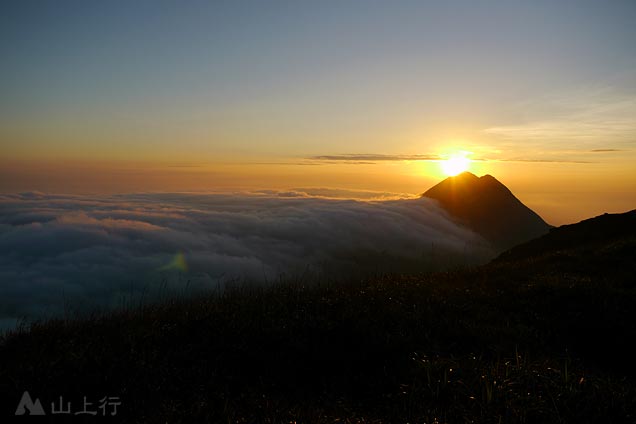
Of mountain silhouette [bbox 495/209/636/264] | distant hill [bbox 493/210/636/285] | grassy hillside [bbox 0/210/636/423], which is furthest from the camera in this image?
mountain silhouette [bbox 495/209/636/264]

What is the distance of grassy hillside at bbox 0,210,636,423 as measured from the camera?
13.5ft

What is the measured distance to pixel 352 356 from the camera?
19.8 feet

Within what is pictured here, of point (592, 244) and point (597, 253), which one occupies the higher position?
point (597, 253)

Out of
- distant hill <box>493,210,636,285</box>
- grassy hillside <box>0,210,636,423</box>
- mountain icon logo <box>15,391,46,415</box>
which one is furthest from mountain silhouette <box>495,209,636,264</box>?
mountain icon logo <box>15,391,46,415</box>

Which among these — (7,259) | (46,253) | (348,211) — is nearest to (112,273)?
(46,253)

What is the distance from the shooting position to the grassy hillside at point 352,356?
4105mm

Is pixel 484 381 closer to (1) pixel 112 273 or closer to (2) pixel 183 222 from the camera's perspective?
(1) pixel 112 273

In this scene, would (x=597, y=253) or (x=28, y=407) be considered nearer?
(x=28, y=407)

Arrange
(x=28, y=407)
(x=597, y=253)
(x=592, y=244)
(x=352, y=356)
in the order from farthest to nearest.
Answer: (x=592, y=244), (x=597, y=253), (x=352, y=356), (x=28, y=407)

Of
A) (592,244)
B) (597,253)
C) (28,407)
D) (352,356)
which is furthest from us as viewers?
(592,244)

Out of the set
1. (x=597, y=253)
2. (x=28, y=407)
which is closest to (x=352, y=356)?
(x=28, y=407)

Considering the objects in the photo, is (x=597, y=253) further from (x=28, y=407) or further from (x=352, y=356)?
(x=28, y=407)

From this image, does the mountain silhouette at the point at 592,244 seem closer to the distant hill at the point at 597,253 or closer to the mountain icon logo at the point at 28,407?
the distant hill at the point at 597,253

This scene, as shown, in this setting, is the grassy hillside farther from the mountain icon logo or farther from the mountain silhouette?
the mountain silhouette
